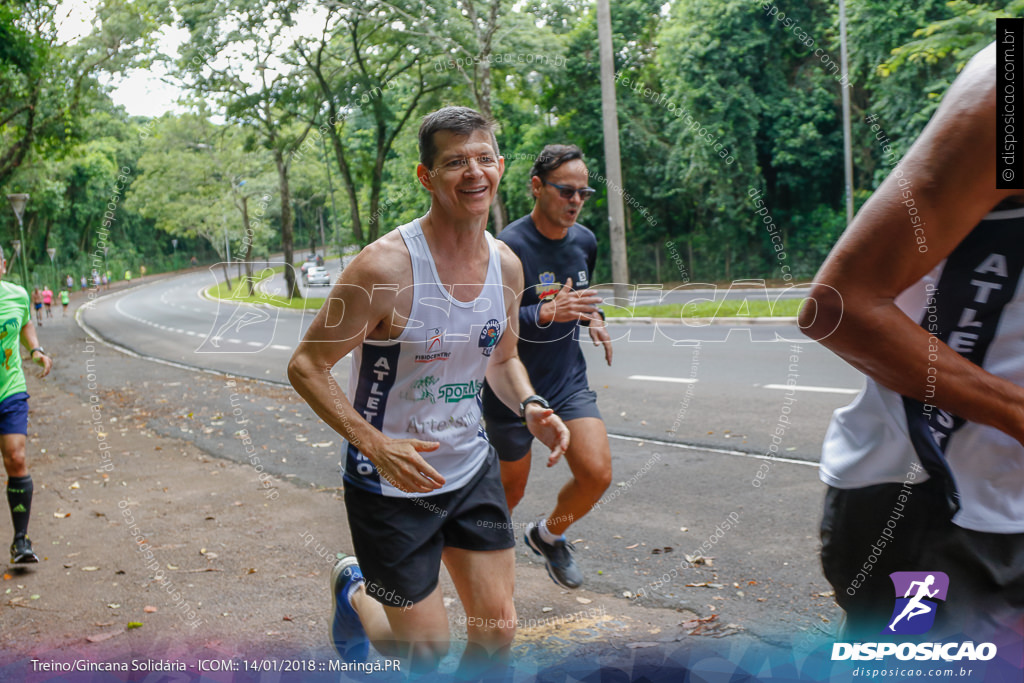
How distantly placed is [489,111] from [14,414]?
22.9 feet

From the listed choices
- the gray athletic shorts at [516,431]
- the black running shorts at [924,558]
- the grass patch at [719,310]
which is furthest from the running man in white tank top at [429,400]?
the grass patch at [719,310]

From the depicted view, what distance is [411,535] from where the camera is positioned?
105 inches

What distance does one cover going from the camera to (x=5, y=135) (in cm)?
1658

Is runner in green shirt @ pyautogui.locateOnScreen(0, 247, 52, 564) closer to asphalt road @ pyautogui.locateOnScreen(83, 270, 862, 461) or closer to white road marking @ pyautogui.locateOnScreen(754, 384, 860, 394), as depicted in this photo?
asphalt road @ pyautogui.locateOnScreen(83, 270, 862, 461)

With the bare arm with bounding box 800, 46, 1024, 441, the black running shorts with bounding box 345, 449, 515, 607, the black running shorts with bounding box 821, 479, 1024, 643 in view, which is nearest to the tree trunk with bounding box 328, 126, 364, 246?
the black running shorts with bounding box 345, 449, 515, 607

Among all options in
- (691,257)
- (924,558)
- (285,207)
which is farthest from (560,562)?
(691,257)

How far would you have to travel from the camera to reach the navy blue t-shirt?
14.0 feet

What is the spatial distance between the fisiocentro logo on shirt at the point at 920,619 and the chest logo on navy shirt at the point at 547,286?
Answer: 9.48 feet

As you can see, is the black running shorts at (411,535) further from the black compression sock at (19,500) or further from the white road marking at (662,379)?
the white road marking at (662,379)

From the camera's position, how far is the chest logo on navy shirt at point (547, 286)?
438 cm

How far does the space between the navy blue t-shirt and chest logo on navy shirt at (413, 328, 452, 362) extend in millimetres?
1551

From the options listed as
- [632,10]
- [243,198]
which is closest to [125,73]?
[243,198]

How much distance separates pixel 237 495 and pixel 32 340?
180cm

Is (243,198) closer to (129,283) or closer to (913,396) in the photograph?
(913,396)
